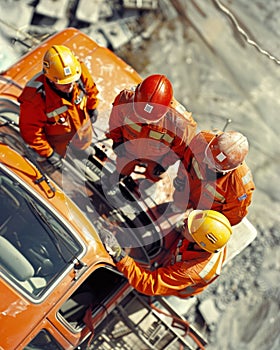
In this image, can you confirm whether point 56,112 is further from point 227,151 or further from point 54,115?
point 227,151

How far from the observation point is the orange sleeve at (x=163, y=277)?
462cm

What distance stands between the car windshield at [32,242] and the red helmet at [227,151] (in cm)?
157

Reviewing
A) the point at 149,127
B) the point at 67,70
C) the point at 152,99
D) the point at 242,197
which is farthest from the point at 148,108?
the point at 242,197

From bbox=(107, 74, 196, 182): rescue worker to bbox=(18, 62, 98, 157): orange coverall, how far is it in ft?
1.20

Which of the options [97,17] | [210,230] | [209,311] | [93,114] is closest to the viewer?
[210,230]

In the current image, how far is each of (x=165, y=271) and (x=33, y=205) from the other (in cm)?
148

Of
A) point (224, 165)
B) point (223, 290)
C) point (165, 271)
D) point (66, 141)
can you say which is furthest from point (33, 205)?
point (223, 290)

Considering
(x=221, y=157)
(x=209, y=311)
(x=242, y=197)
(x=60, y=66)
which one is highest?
(x=221, y=157)

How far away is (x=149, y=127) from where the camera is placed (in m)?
4.75

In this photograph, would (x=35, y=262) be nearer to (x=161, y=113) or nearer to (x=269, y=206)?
(x=161, y=113)

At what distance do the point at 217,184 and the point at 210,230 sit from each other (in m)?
0.58

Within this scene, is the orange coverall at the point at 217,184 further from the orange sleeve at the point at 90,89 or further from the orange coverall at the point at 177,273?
Answer: the orange sleeve at the point at 90,89

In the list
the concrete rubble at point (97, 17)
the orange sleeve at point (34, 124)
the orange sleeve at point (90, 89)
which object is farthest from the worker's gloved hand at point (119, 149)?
the concrete rubble at point (97, 17)

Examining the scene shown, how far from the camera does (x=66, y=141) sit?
5309 millimetres
